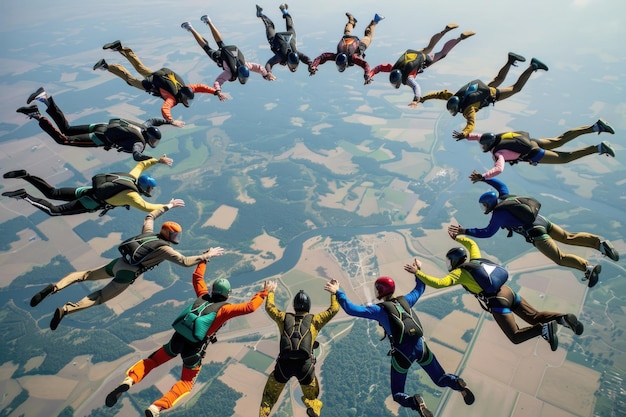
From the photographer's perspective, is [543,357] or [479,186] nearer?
[543,357]

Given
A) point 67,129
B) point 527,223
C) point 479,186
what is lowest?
point 479,186

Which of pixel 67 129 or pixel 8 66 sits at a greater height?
pixel 67 129

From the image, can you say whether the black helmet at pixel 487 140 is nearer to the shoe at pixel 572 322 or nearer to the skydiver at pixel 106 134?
the shoe at pixel 572 322

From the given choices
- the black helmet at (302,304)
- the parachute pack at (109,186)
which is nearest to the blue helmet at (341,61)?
the parachute pack at (109,186)

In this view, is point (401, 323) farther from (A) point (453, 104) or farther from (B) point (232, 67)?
(B) point (232, 67)

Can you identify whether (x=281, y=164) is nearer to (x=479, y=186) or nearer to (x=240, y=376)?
(x=479, y=186)

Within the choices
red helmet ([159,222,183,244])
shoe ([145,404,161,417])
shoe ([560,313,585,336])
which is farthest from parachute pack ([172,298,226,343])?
shoe ([560,313,585,336])

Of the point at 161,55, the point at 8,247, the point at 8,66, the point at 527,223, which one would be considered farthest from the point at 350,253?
the point at 8,66
